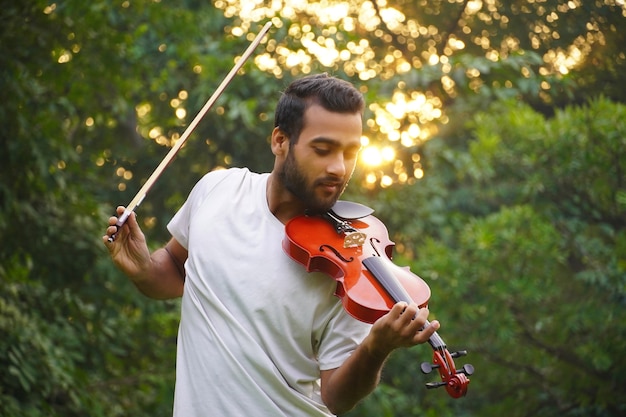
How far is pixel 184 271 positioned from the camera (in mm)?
2471

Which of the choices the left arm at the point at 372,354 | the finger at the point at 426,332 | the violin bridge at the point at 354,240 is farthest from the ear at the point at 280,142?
the finger at the point at 426,332

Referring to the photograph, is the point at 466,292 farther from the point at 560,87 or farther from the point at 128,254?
the point at 128,254

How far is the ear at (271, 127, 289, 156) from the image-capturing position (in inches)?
88.4

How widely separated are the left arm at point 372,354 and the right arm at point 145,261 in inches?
23.7

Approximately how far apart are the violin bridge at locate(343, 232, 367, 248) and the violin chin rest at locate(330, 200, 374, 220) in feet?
0.46

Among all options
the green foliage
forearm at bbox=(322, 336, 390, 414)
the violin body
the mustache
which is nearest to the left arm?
forearm at bbox=(322, 336, 390, 414)

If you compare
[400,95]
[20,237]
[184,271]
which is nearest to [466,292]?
[400,95]

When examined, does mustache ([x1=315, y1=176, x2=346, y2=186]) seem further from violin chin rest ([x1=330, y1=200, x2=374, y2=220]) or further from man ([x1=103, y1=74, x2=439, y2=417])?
violin chin rest ([x1=330, y1=200, x2=374, y2=220])

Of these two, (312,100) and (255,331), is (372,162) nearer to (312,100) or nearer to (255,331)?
(312,100)

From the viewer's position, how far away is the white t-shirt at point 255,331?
6.69ft

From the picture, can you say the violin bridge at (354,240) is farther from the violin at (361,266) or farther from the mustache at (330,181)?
the mustache at (330,181)

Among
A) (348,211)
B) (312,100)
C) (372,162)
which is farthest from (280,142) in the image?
(372,162)

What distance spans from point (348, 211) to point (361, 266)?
1.10 ft

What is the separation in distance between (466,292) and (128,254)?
4.00 metres
